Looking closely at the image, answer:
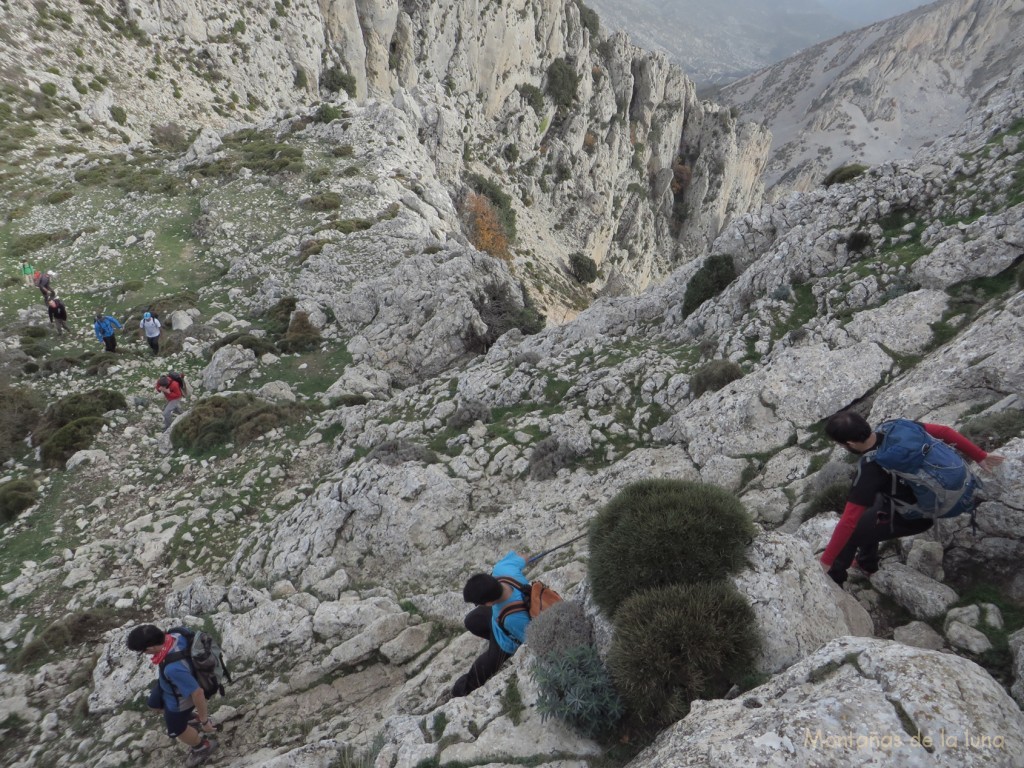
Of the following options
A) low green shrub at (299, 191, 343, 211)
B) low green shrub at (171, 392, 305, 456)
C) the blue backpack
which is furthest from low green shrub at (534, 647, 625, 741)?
low green shrub at (299, 191, 343, 211)

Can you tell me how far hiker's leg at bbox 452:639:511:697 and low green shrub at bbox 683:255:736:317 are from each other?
1300cm

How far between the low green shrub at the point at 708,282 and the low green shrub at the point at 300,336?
51.1 feet

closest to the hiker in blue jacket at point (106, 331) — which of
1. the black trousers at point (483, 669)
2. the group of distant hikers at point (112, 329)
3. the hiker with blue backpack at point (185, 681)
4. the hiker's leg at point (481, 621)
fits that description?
the group of distant hikers at point (112, 329)

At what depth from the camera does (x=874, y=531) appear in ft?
18.1

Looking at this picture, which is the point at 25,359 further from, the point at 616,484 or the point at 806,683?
the point at 806,683

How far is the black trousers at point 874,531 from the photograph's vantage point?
5.39m

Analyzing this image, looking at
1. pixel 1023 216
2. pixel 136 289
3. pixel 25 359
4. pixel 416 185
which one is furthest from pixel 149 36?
pixel 1023 216

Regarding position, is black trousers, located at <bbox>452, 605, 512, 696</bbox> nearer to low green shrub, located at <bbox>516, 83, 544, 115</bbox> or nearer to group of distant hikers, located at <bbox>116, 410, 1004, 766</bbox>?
group of distant hikers, located at <bbox>116, 410, 1004, 766</bbox>

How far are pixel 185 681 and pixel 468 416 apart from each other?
876 cm

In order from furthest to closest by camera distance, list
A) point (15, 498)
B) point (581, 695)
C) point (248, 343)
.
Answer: point (248, 343) → point (15, 498) → point (581, 695)

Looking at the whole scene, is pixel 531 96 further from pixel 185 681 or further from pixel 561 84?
pixel 185 681

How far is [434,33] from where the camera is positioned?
5888 centimetres

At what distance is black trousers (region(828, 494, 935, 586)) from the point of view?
5.39 meters

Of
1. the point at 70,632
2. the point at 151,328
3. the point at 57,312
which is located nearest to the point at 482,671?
the point at 70,632
